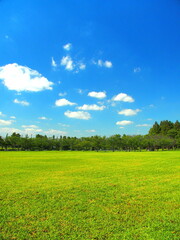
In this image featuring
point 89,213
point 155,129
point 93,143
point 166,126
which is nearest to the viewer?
point 89,213

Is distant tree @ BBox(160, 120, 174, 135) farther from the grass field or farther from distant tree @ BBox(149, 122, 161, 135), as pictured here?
the grass field

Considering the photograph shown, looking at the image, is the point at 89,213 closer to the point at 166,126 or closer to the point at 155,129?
the point at 166,126

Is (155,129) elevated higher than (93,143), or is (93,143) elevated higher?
(155,129)

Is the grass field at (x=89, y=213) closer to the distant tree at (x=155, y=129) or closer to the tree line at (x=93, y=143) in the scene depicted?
the tree line at (x=93, y=143)

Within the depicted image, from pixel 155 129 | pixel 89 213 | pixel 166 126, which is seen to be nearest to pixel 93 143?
pixel 155 129

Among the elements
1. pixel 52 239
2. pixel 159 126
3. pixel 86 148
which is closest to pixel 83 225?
pixel 52 239

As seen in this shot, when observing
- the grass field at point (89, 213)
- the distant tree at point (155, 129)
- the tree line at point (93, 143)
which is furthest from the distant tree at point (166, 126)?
the grass field at point (89, 213)

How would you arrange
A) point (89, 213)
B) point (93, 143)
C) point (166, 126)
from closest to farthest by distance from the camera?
point (89, 213), point (93, 143), point (166, 126)

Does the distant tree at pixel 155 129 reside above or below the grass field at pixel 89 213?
above

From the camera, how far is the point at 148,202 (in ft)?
20.6

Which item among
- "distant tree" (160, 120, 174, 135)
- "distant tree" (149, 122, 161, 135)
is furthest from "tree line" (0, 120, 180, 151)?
"distant tree" (149, 122, 161, 135)

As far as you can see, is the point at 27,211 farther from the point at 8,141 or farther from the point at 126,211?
the point at 8,141

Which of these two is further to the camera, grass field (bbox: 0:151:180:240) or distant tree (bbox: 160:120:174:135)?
distant tree (bbox: 160:120:174:135)

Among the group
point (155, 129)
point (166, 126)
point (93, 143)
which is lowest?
point (93, 143)
